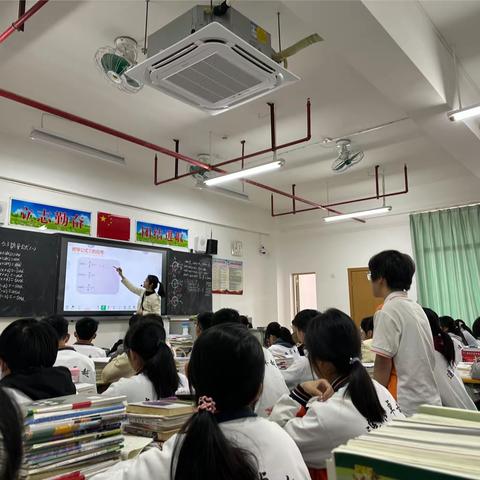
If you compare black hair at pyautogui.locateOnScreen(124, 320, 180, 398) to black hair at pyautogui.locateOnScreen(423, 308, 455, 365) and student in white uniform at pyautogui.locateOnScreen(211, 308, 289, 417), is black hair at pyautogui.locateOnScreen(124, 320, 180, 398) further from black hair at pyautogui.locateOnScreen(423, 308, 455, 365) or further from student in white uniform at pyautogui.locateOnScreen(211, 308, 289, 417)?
black hair at pyautogui.locateOnScreen(423, 308, 455, 365)

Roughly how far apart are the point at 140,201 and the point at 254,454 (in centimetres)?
551

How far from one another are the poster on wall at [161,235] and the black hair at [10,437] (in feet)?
18.4

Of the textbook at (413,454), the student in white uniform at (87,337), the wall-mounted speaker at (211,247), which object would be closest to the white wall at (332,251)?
the wall-mounted speaker at (211,247)

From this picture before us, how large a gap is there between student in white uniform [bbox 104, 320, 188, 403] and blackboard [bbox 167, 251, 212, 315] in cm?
427

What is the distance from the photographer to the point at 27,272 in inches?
188

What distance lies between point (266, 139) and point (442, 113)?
2.03m

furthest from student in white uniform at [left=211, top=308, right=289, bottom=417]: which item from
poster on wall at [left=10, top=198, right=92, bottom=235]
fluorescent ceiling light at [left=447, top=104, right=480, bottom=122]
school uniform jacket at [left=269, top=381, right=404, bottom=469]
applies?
poster on wall at [left=10, top=198, right=92, bottom=235]

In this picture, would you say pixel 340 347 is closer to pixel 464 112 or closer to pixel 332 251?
pixel 464 112

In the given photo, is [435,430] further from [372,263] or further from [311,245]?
[311,245]

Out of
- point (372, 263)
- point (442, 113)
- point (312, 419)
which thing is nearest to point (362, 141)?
point (442, 113)

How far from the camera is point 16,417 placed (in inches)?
23.8

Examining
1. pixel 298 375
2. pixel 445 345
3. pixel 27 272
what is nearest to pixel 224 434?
pixel 445 345

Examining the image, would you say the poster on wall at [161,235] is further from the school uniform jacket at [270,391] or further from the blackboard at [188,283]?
the school uniform jacket at [270,391]

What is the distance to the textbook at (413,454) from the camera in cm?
42
